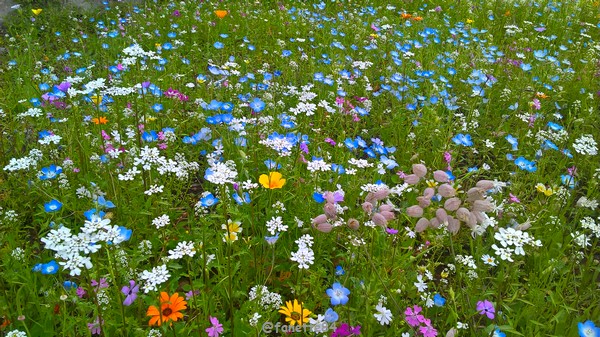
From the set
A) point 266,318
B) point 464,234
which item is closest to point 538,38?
point 464,234

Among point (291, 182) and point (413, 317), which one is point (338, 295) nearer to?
point (413, 317)

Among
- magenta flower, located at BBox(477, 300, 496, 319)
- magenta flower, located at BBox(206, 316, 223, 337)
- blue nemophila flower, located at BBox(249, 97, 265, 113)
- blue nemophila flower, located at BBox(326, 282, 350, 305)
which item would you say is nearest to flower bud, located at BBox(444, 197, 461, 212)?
blue nemophila flower, located at BBox(326, 282, 350, 305)

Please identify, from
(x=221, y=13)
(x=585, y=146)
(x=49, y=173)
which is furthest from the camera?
(x=221, y=13)

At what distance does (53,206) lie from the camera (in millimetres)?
2324

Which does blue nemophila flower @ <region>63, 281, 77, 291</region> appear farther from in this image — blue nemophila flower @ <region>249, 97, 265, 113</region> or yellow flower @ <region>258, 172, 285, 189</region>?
blue nemophila flower @ <region>249, 97, 265, 113</region>

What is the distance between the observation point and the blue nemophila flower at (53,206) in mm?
2303

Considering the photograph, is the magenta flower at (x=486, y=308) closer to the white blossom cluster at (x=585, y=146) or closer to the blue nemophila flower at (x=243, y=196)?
the white blossom cluster at (x=585, y=146)

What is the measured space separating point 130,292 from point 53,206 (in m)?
0.76

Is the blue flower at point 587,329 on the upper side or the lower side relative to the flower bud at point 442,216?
lower

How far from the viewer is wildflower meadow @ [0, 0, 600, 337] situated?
1899 mm

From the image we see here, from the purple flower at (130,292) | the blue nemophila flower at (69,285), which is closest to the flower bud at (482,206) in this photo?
the purple flower at (130,292)

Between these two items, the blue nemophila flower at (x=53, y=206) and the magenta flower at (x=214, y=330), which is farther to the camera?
the blue nemophila flower at (x=53, y=206)

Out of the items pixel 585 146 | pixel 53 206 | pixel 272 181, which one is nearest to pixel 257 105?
pixel 272 181

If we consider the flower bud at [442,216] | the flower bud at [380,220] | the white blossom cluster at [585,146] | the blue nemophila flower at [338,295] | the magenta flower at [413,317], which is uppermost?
the flower bud at [442,216]
